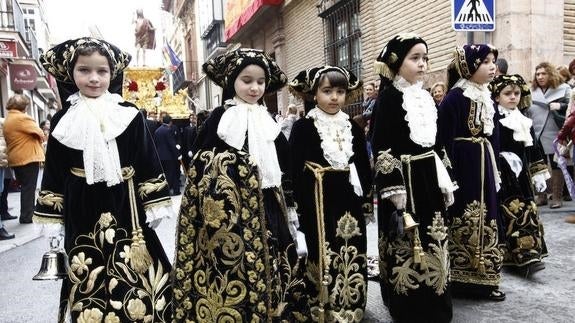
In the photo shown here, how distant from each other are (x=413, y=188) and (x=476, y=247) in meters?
0.87

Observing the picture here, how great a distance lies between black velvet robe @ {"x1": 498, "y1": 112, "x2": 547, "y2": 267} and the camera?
432cm

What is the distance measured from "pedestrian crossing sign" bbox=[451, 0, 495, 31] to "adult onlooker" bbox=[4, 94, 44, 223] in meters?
5.80

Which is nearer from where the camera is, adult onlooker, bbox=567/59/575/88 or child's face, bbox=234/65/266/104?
child's face, bbox=234/65/266/104

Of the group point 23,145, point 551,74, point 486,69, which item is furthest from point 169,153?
point 486,69

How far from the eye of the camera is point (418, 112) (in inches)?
132

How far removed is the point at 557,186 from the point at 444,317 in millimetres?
4739

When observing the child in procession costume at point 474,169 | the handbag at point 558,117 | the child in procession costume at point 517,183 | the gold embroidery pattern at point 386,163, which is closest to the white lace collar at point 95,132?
the gold embroidery pattern at point 386,163

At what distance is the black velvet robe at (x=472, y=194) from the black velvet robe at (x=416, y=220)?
0.52 meters

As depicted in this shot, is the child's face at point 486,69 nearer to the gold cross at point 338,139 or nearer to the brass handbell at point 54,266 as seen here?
the gold cross at point 338,139

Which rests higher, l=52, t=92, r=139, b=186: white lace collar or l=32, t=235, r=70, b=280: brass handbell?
l=52, t=92, r=139, b=186: white lace collar

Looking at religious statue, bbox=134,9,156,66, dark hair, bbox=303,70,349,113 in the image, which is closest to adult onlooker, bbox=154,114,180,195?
dark hair, bbox=303,70,349,113

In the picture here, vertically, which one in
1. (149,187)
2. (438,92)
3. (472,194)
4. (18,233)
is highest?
(438,92)

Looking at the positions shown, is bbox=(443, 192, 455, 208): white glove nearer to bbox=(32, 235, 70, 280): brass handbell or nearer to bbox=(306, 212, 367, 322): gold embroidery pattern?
bbox=(306, 212, 367, 322): gold embroidery pattern

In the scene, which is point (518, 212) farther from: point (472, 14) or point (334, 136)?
point (472, 14)
